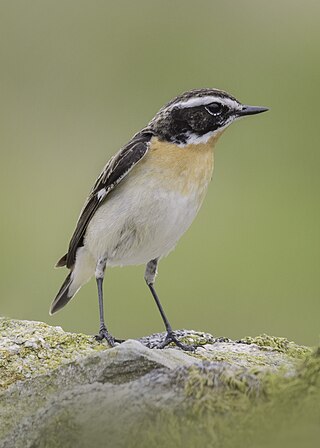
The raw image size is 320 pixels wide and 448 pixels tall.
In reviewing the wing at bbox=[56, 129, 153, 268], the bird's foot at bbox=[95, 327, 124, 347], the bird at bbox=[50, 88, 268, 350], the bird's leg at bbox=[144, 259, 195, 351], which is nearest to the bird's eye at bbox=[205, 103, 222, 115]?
the bird at bbox=[50, 88, 268, 350]

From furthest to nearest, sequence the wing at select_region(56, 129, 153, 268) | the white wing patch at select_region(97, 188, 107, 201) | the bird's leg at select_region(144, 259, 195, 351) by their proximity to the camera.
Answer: the white wing patch at select_region(97, 188, 107, 201) → the wing at select_region(56, 129, 153, 268) → the bird's leg at select_region(144, 259, 195, 351)

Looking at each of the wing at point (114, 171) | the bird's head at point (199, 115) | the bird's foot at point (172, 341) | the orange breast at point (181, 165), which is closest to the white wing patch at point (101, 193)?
the wing at point (114, 171)

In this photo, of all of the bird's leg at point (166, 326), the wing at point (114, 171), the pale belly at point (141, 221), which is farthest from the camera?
the wing at point (114, 171)

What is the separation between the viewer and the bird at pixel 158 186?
9203mm

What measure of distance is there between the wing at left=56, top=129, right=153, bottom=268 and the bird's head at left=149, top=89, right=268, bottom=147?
0.21 metres

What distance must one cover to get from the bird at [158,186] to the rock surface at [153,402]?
2107 millimetres

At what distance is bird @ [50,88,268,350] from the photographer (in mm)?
9203

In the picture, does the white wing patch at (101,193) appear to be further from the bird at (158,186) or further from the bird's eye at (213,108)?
the bird's eye at (213,108)

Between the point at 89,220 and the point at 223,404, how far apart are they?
13.5 ft

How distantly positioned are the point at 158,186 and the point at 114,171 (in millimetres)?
456

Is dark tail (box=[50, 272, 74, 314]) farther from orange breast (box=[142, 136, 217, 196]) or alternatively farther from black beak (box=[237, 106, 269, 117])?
black beak (box=[237, 106, 269, 117])

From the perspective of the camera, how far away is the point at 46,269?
17.9 meters

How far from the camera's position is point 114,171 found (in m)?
9.41

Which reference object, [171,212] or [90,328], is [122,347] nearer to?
[171,212]
